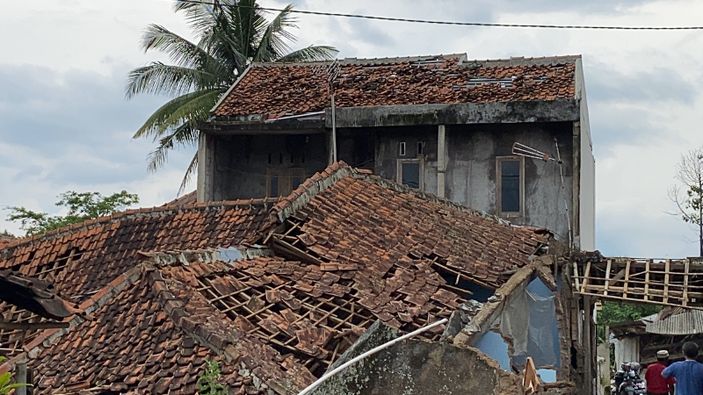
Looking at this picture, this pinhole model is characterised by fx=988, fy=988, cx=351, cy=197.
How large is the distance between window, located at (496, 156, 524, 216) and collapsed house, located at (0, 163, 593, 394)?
3147 mm

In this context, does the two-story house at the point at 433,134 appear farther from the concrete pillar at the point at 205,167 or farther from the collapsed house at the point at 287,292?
the collapsed house at the point at 287,292

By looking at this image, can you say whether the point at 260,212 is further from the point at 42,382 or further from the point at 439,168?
the point at 439,168

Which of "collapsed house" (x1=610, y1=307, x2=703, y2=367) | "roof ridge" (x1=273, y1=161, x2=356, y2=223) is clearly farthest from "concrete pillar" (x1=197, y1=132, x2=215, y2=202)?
"collapsed house" (x1=610, y1=307, x2=703, y2=367)

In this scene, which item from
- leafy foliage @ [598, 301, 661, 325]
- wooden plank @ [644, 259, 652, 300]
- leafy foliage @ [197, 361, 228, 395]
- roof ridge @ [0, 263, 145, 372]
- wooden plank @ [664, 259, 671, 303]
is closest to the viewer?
leafy foliage @ [197, 361, 228, 395]

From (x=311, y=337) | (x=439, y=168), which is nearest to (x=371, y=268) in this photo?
(x=311, y=337)

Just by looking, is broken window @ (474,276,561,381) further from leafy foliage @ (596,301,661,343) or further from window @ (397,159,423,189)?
leafy foliage @ (596,301,661,343)

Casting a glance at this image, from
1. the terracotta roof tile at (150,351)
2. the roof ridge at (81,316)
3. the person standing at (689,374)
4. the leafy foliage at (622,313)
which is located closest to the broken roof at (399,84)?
the person standing at (689,374)

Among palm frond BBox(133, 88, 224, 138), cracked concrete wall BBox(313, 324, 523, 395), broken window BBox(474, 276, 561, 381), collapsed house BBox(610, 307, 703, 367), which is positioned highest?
palm frond BBox(133, 88, 224, 138)

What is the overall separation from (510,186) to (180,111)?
908 centimetres

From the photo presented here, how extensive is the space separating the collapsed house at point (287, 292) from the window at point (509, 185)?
10.3 ft

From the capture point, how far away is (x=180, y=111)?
1000 inches

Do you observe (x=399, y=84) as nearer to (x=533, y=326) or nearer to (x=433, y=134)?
(x=433, y=134)

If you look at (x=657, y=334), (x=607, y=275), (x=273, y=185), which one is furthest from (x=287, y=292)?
(x=657, y=334)

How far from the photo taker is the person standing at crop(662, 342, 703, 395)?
401 inches
